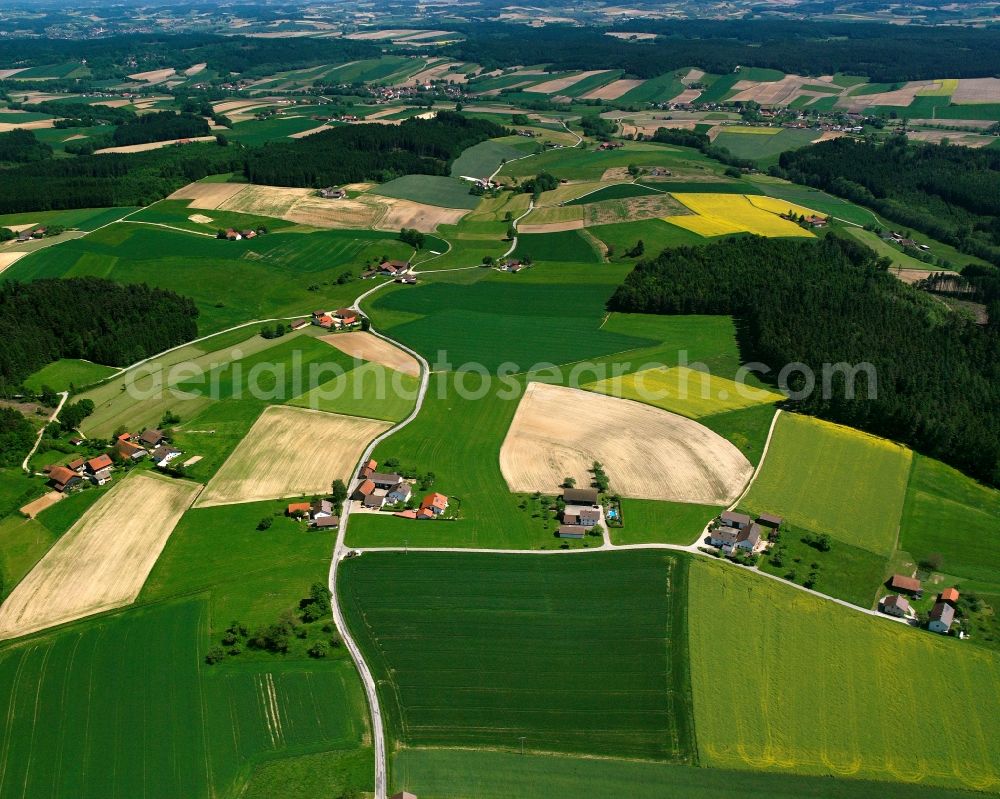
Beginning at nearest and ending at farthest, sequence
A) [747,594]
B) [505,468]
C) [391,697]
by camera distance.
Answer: [391,697], [747,594], [505,468]

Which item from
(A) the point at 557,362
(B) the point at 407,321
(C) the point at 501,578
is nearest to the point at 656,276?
(A) the point at 557,362

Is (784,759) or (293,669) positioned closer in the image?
(784,759)

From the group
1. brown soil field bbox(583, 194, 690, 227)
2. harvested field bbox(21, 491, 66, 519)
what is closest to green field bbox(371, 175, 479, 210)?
brown soil field bbox(583, 194, 690, 227)

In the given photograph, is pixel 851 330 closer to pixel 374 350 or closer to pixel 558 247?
pixel 558 247

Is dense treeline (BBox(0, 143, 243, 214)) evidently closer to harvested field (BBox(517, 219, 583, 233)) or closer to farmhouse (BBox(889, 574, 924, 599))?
harvested field (BBox(517, 219, 583, 233))

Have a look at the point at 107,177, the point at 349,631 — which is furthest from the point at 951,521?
the point at 107,177

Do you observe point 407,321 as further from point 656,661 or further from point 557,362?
point 656,661

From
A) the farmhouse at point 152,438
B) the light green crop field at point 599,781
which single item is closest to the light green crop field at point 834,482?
the light green crop field at point 599,781
